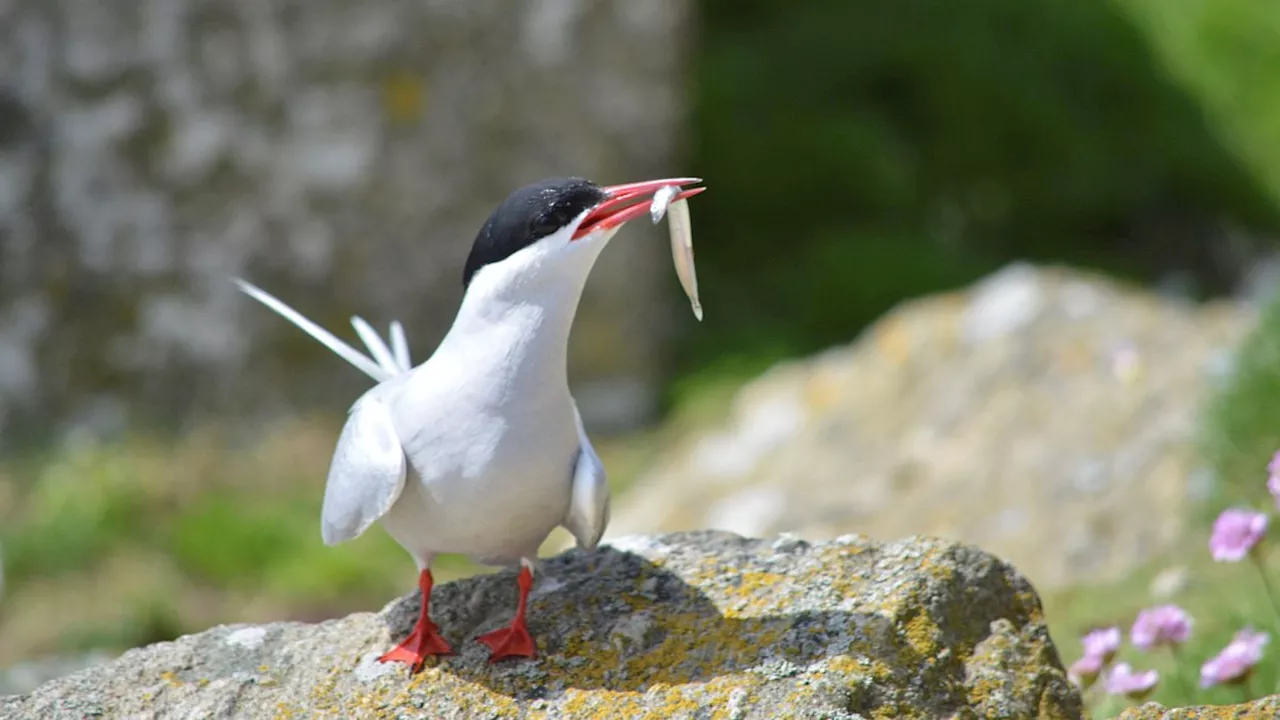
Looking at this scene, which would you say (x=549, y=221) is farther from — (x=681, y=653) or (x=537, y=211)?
(x=681, y=653)

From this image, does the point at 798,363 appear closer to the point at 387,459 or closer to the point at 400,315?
the point at 400,315

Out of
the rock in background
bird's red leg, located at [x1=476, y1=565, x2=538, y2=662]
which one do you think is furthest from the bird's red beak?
the rock in background

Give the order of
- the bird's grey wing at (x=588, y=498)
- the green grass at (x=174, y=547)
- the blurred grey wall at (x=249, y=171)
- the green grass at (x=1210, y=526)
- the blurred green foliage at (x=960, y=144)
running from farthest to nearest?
the blurred green foliage at (x=960, y=144), the blurred grey wall at (x=249, y=171), the green grass at (x=174, y=547), the green grass at (x=1210, y=526), the bird's grey wing at (x=588, y=498)

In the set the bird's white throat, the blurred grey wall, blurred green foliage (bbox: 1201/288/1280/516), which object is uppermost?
the blurred grey wall

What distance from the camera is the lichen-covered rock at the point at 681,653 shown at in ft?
8.80

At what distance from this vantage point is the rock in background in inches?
205

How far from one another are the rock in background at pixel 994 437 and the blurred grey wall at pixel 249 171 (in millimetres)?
1467

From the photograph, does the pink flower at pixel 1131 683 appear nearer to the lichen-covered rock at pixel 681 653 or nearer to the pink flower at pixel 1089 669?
the pink flower at pixel 1089 669

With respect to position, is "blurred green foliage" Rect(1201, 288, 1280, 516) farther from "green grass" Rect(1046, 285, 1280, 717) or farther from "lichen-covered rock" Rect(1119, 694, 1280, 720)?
"lichen-covered rock" Rect(1119, 694, 1280, 720)

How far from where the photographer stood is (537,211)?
2.67 m

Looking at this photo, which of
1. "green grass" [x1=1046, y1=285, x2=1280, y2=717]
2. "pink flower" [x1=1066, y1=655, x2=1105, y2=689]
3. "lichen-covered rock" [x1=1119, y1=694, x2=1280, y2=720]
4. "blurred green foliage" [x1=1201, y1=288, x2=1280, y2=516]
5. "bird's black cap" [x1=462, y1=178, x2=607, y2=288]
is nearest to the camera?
"lichen-covered rock" [x1=1119, y1=694, x2=1280, y2=720]

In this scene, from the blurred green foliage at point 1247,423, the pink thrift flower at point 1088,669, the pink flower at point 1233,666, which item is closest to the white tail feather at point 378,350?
the pink thrift flower at point 1088,669

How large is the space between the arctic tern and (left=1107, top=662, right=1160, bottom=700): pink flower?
1.10 metres

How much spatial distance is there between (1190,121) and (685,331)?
13.1ft
